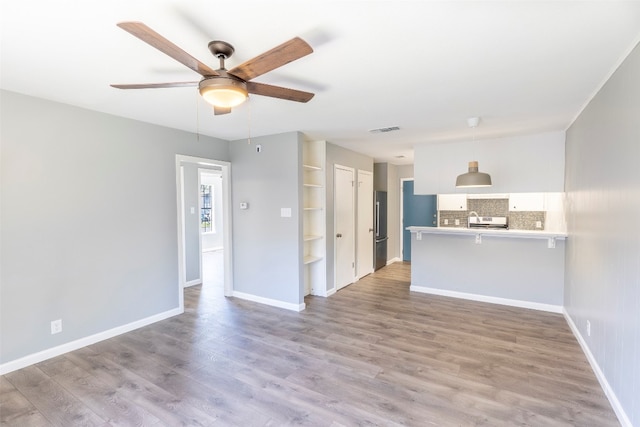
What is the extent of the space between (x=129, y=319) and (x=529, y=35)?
4.48 metres

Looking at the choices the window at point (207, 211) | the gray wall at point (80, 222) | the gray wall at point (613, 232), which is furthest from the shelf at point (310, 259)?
the window at point (207, 211)

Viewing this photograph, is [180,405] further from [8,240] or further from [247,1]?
[247,1]

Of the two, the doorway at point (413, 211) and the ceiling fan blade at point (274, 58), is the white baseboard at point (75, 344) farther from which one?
the doorway at point (413, 211)

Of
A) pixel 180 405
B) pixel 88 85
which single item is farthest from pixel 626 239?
pixel 88 85

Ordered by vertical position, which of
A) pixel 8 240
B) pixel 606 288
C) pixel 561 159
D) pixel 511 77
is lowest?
pixel 606 288

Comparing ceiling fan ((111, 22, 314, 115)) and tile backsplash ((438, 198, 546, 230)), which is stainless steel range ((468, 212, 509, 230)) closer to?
tile backsplash ((438, 198, 546, 230))

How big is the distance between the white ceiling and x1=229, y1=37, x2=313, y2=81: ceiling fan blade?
24 cm

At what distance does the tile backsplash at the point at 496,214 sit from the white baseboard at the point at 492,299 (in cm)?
124

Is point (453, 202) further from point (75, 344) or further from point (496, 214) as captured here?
point (75, 344)

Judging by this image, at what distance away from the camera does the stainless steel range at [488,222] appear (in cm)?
517

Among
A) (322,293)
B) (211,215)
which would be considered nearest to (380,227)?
(322,293)

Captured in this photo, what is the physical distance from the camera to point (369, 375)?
2672mm

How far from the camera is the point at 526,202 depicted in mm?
4828

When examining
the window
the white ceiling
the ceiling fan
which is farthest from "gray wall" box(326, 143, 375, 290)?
the window
